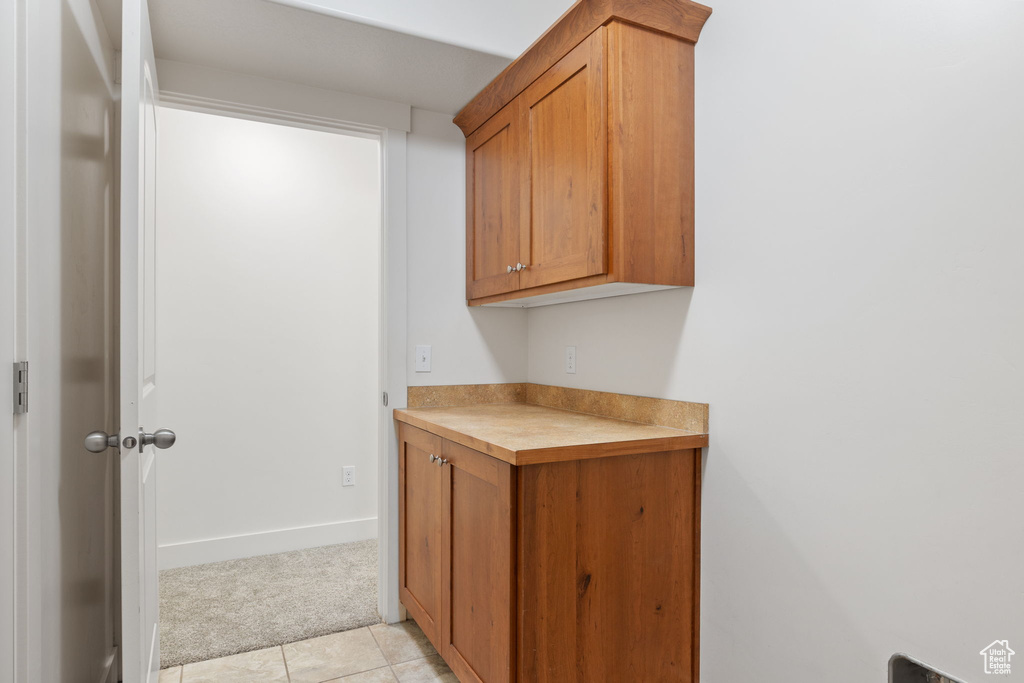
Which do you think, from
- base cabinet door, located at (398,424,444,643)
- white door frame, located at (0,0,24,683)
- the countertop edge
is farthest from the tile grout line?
white door frame, located at (0,0,24,683)

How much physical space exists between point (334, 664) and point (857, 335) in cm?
198

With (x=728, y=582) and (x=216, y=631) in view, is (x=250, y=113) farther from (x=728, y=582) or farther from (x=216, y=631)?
(x=728, y=582)

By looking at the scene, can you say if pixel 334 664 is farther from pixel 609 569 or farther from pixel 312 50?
pixel 312 50

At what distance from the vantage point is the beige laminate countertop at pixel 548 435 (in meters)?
1.45

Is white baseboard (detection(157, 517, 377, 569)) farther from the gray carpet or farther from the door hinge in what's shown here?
the door hinge

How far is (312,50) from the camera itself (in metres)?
1.97

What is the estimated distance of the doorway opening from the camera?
2.92 metres

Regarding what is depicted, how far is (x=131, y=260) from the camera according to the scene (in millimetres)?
1315

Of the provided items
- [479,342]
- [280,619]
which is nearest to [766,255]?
[479,342]

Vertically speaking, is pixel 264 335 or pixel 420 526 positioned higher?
pixel 264 335

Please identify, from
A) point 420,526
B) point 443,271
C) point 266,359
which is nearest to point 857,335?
point 420,526

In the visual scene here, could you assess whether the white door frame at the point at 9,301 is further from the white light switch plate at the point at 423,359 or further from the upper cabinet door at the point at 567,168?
the white light switch plate at the point at 423,359

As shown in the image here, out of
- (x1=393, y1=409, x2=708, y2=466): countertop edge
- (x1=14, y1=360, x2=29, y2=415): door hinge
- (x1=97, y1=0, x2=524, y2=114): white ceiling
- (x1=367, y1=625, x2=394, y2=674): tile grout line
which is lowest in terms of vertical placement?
(x1=367, y1=625, x2=394, y2=674): tile grout line

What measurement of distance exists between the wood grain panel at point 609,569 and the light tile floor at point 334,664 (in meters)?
0.71
